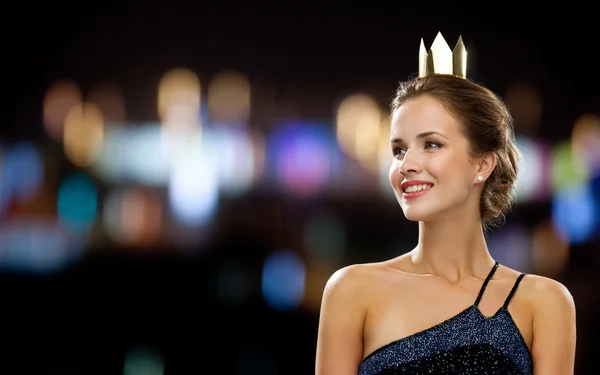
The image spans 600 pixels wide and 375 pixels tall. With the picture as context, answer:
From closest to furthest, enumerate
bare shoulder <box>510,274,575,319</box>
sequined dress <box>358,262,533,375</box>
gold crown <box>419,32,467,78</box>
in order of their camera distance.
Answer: sequined dress <box>358,262,533,375</box> < bare shoulder <box>510,274,575,319</box> < gold crown <box>419,32,467,78</box>

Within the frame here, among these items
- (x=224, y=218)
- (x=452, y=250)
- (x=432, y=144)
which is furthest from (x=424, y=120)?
(x=224, y=218)

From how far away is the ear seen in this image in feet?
6.82

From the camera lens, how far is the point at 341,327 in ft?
6.56

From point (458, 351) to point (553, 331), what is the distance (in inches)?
9.8

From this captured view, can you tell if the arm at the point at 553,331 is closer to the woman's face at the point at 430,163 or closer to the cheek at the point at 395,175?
the woman's face at the point at 430,163

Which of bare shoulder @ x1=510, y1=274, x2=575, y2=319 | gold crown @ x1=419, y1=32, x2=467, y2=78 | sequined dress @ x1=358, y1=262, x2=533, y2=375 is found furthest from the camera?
gold crown @ x1=419, y1=32, x2=467, y2=78

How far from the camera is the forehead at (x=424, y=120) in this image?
2.01 meters

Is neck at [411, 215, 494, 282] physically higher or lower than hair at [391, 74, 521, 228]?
lower

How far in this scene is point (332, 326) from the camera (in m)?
2.00

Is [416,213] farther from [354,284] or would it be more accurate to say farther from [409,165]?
[354,284]

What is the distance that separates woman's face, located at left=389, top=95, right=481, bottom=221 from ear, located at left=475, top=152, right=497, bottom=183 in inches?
1.1

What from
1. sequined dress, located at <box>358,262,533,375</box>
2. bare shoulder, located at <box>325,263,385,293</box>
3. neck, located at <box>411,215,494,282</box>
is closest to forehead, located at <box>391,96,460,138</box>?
neck, located at <box>411,215,494,282</box>

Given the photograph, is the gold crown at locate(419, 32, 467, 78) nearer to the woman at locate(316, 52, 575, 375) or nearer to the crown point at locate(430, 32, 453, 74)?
the crown point at locate(430, 32, 453, 74)

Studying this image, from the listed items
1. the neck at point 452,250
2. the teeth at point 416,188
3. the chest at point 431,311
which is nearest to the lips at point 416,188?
the teeth at point 416,188
